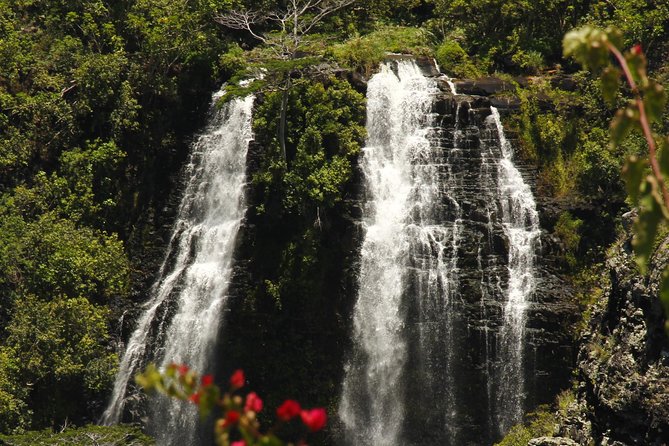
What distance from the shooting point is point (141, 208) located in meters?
26.2

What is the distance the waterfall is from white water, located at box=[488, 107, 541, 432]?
A: 25.7 ft

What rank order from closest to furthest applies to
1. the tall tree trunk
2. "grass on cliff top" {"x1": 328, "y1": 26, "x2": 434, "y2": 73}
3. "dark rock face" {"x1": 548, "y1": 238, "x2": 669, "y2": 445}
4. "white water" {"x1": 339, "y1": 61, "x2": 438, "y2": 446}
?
"dark rock face" {"x1": 548, "y1": 238, "x2": 669, "y2": 445}
"white water" {"x1": 339, "y1": 61, "x2": 438, "y2": 446}
the tall tree trunk
"grass on cliff top" {"x1": 328, "y1": 26, "x2": 434, "y2": 73}

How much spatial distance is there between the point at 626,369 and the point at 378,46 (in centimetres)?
1552

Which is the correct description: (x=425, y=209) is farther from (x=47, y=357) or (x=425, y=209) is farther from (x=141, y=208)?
(x=47, y=357)

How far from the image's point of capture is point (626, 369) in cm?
1678

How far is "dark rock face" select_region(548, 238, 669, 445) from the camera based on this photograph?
629 inches

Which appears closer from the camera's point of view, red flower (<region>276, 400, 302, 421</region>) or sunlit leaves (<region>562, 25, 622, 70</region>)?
red flower (<region>276, 400, 302, 421</region>)

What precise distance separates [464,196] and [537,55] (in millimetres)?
6707

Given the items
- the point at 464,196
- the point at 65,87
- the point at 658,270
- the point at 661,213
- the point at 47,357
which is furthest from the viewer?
A: the point at 65,87

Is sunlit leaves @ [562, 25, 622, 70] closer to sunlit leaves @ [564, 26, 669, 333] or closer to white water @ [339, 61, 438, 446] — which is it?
sunlit leaves @ [564, 26, 669, 333]

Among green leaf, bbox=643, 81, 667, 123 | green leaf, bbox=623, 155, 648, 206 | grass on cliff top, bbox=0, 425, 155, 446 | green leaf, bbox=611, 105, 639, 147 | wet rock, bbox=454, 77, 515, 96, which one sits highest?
wet rock, bbox=454, 77, 515, 96

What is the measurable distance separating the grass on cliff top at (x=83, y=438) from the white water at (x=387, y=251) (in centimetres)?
554

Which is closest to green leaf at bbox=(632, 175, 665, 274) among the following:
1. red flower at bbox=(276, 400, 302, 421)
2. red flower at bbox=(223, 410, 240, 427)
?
red flower at bbox=(276, 400, 302, 421)

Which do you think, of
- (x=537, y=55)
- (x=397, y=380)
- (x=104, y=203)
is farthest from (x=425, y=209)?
(x=104, y=203)
